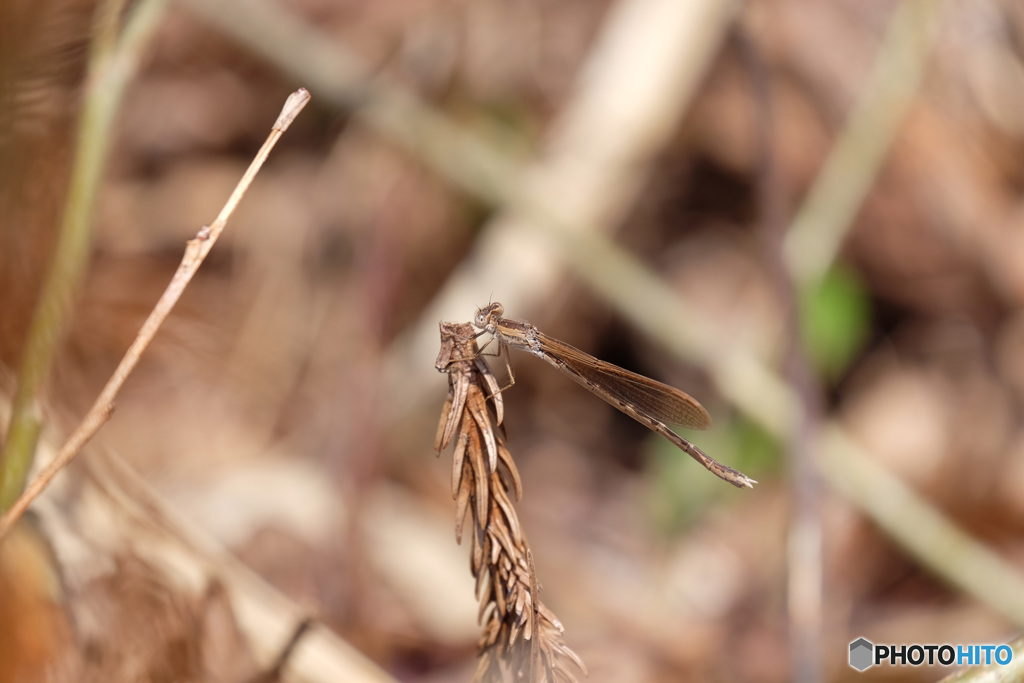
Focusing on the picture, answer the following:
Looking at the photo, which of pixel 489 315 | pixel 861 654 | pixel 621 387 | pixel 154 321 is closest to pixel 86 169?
pixel 154 321

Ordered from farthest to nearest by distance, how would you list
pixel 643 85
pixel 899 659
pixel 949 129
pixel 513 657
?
pixel 949 129, pixel 643 85, pixel 899 659, pixel 513 657

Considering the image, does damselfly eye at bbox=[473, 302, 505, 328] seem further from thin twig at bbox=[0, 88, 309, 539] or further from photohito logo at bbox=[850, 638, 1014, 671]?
photohito logo at bbox=[850, 638, 1014, 671]

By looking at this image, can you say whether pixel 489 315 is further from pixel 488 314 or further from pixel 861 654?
pixel 861 654

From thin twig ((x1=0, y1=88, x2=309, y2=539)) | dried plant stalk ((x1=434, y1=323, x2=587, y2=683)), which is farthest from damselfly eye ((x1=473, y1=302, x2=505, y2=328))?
thin twig ((x1=0, y1=88, x2=309, y2=539))

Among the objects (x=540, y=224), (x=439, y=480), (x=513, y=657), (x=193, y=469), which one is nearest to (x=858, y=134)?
(x=540, y=224)

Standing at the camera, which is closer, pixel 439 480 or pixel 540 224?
pixel 540 224

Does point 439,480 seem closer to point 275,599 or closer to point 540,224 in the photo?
point 540,224

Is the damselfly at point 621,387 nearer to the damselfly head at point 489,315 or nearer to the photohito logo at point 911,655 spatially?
the damselfly head at point 489,315
